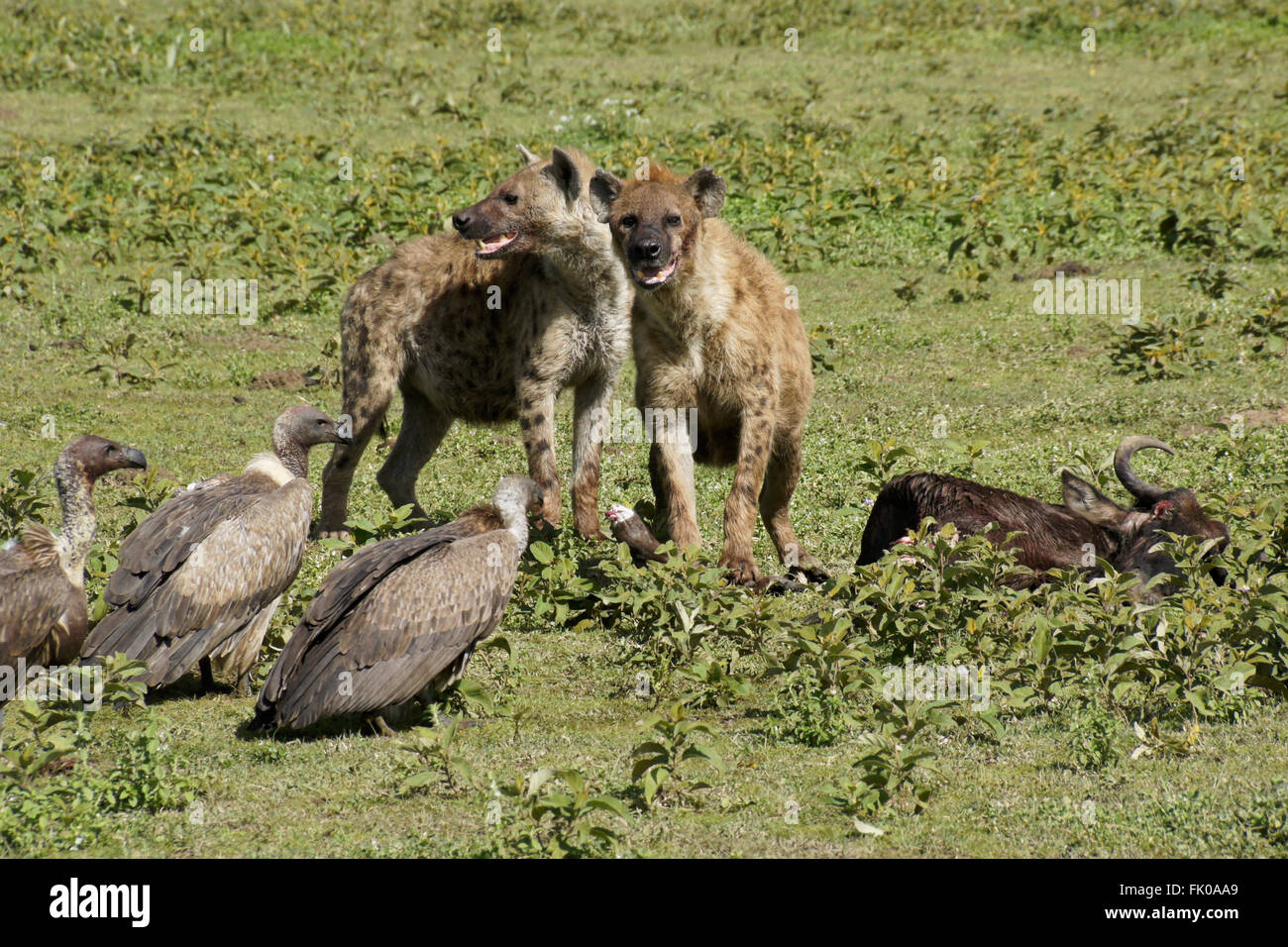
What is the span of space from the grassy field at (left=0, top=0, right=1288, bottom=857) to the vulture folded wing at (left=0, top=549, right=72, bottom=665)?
16.9 inches

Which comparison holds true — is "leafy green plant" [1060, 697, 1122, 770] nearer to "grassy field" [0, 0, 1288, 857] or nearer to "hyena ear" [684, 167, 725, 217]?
"grassy field" [0, 0, 1288, 857]

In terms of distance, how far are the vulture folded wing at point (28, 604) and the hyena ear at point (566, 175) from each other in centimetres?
367

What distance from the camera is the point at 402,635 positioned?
5.85 metres

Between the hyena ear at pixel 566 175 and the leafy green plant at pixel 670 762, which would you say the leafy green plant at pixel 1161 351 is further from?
the leafy green plant at pixel 670 762

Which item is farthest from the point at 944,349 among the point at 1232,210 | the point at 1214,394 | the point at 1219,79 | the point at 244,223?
the point at 1219,79

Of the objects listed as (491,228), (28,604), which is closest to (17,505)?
(28,604)

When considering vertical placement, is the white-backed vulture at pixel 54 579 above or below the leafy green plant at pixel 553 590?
above

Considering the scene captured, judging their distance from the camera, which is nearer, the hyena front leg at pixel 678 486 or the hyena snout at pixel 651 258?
the hyena snout at pixel 651 258

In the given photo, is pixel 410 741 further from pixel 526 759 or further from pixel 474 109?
pixel 474 109

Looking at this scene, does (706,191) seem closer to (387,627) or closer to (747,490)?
(747,490)

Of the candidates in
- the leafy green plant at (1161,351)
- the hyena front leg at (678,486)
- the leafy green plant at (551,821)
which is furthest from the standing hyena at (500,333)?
the leafy green plant at (1161,351)

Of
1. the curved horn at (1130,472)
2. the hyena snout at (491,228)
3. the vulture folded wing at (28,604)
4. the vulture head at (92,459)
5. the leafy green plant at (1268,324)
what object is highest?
the hyena snout at (491,228)

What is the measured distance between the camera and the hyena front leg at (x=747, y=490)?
7715 millimetres

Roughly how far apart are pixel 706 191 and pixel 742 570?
197cm
